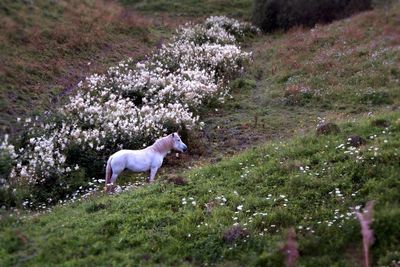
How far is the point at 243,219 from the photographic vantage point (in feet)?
30.2

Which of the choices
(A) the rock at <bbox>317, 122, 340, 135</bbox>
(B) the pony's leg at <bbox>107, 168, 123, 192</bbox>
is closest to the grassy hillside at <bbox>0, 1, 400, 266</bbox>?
(A) the rock at <bbox>317, 122, 340, 135</bbox>

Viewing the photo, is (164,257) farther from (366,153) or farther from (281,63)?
(281,63)

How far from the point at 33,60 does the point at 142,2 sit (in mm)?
22337

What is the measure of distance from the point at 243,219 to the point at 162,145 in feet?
15.3

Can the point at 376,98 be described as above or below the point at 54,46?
below

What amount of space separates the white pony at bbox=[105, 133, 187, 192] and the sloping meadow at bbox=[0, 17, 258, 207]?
790 mm

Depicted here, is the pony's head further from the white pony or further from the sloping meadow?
the sloping meadow

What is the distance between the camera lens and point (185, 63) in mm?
23359

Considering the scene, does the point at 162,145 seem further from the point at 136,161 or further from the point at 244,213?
the point at 244,213

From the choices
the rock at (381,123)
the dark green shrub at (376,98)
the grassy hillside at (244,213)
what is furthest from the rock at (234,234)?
the dark green shrub at (376,98)

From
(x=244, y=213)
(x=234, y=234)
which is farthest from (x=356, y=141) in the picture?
(x=234, y=234)

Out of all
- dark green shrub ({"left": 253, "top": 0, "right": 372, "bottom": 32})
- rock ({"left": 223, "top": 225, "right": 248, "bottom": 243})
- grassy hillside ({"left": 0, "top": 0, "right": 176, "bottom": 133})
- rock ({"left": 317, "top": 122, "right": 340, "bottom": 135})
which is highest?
dark green shrub ({"left": 253, "top": 0, "right": 372, "bottom": 32})

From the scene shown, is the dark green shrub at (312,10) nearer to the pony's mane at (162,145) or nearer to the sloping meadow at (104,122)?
the sloping meadow at (104,122)

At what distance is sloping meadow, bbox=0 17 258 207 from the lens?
1296 cm
